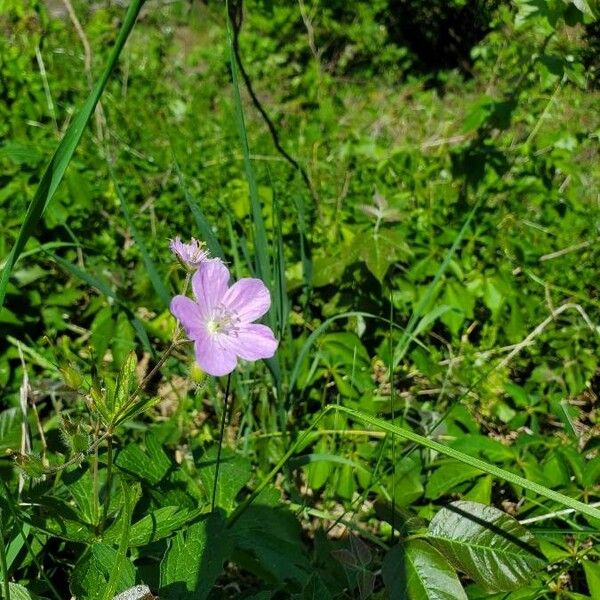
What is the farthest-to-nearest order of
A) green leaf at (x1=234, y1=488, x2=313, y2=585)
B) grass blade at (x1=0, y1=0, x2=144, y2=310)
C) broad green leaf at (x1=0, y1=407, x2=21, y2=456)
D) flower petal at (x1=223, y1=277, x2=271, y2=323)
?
broad green leaf at (x1=0, y1=407, x2=21, y2=456) → green leaf at (x1=234, y1=488, x2=313, y2=585) → flower petal at (x1=223, y1=277, x2=271, y2=323) → grass blade at (x1=0, y1=0, x2=144, y2=310)

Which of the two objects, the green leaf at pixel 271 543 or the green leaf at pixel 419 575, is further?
the green leaf at pixel 271 543

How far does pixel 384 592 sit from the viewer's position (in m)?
1.09

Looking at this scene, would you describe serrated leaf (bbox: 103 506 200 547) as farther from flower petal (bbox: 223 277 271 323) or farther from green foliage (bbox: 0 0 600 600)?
flower petal (bbox: 223 277 271 323)

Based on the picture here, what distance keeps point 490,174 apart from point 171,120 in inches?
82.7

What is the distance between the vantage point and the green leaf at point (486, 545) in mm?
1051

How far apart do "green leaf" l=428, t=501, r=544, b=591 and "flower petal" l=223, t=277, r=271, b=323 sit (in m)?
0.45

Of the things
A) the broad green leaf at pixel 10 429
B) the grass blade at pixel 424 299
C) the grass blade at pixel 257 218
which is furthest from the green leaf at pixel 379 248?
the broad green leaf at pixel 10 429

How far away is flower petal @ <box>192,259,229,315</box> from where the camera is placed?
35.4 inches

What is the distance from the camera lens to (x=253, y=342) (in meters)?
0.96

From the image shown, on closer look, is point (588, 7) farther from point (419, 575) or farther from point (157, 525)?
point (157, 525)

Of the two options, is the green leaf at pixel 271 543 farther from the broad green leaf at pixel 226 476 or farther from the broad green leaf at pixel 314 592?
the broad green leaf at pixel 314 592

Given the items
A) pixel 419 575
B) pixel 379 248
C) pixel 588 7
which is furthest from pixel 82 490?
pixel 588 7

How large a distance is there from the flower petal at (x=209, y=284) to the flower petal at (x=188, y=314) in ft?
0.10

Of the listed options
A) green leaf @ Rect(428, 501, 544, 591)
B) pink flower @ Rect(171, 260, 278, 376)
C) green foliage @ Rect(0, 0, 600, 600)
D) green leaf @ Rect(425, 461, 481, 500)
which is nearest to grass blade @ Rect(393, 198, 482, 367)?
green foliage @ Rect(0, 0, 600, 600)
